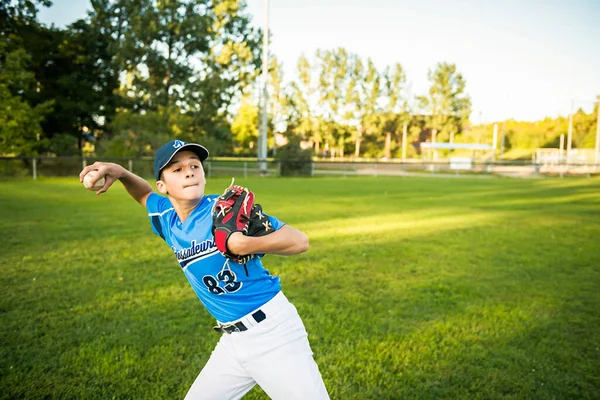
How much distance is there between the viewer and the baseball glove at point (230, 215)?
173 cm

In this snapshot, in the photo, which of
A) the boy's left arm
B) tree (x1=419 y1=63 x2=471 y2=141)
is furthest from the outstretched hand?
tree (x1=419 y1=63 x2=471 y2=141)

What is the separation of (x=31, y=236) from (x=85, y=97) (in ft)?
107

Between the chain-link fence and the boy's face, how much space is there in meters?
24.6

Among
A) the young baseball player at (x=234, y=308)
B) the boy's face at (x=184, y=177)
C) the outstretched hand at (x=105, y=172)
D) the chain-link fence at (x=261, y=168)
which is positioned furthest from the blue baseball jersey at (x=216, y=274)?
the chain-link fence at (x=261, y=168)

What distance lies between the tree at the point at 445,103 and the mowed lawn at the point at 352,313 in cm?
6656

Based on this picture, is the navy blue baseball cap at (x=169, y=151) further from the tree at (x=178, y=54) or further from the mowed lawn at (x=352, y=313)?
the tree at (x=178, y=54)

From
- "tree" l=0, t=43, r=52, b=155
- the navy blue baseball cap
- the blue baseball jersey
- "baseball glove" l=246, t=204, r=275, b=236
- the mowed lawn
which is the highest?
"tree" l=0, t=43, r=52, b=155

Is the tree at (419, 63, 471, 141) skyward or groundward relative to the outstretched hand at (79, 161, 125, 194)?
skyward

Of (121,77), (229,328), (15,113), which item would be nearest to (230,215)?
(229,328)

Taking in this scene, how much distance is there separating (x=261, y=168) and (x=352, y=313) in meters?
28.2

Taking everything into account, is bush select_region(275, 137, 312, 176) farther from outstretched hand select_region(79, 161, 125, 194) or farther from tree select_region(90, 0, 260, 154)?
outstretched hand select_region(79, 161, 125, 194)

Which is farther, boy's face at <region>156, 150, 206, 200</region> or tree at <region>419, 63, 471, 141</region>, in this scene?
tree at <region>419, 63, 471, 141</region>

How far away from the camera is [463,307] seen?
5.23m

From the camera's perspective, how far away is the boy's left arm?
1720mm
